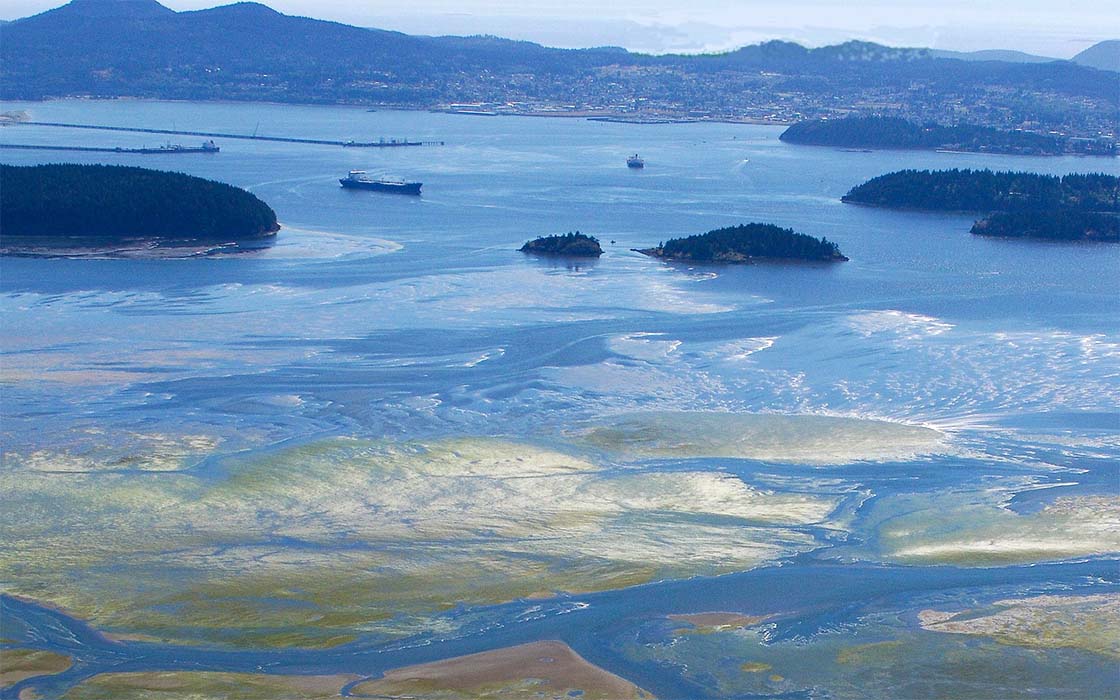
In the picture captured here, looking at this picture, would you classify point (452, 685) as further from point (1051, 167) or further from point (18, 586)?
point (1051, 167)

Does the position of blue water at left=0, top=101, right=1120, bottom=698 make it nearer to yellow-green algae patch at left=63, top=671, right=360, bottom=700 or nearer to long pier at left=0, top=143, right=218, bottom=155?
yellow-green algae patch at left=63, top=671, right=360, bottom=700

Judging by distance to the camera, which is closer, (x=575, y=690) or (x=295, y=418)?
(x=575, y=690)

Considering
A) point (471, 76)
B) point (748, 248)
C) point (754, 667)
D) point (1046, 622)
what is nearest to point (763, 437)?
point (1046, 622)

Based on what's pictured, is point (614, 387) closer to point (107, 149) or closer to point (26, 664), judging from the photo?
point (26, 664)

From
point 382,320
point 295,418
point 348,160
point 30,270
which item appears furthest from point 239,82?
point 295,418

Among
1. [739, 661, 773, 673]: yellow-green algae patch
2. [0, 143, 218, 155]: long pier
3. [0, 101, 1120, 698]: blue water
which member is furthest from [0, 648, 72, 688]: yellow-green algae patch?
[0, 143, 218, 155]: long pier

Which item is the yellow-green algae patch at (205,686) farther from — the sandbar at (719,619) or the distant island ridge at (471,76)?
the distant island ridge at (471,76)
